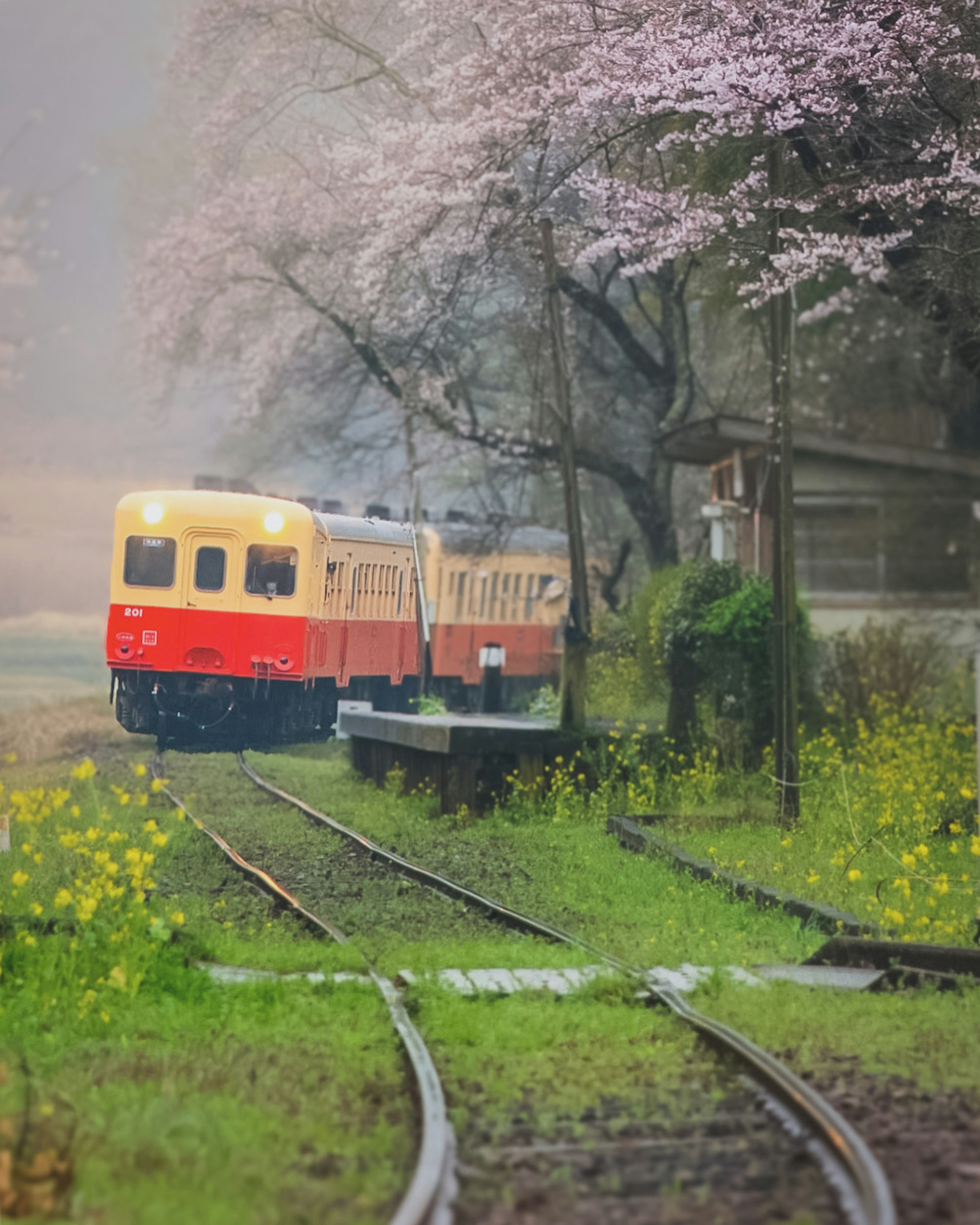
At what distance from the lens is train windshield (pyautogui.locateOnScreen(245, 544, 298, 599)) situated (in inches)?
306

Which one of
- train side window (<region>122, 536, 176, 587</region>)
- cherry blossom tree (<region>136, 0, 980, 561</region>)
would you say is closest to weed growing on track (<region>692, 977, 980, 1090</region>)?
train side window (<region>122, 536, 176, 587</region>)

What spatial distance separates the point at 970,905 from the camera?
7047 mm

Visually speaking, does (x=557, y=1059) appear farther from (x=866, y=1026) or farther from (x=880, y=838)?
(x=880, y=838)

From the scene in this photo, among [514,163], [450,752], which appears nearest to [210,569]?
[450,752]

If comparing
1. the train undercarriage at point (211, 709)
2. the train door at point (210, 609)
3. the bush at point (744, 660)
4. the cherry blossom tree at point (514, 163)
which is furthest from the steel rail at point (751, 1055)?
the cherry blossom tree at point (514, 163)

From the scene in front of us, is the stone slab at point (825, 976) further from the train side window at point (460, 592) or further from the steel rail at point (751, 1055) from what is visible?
the train side window at point (460, 592)

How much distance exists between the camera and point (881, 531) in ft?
52.4

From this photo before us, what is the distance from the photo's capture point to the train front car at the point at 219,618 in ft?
25.3

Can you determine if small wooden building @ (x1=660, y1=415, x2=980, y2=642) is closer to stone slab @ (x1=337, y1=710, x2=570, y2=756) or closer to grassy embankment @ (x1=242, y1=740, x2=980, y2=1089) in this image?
grassy embankment @ (x1=242, y1=740, x2=980, y2=1089)

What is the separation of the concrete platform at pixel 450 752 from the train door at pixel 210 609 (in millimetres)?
1044

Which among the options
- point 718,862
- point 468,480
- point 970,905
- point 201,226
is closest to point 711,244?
point 468,480

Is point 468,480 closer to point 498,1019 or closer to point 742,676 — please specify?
point 742,676

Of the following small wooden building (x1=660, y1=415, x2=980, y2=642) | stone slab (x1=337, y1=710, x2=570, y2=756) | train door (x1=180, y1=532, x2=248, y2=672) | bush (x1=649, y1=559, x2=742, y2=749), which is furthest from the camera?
small wooden building (x1=660, y1=415, x2=980, y2=642)

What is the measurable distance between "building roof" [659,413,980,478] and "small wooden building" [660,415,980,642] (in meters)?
0.02
